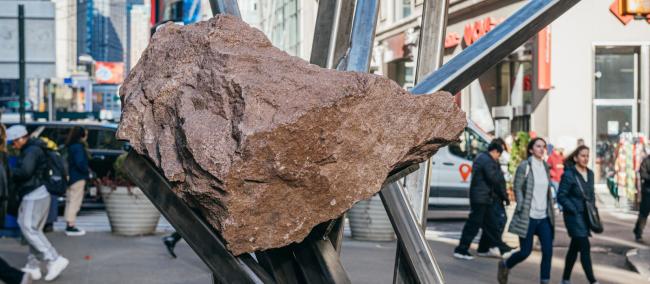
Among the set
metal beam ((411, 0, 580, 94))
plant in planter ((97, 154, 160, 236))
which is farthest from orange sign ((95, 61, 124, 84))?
metal beam ((411, 0, 580, 94))

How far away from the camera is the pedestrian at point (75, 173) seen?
13.4 metres

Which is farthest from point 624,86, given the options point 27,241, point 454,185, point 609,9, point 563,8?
point 563,8

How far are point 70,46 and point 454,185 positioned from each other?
114440 mm

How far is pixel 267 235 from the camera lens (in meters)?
3.96

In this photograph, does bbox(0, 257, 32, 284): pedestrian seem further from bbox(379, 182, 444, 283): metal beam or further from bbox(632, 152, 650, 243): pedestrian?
bbox(632, 152, 650, 243): pedestrian

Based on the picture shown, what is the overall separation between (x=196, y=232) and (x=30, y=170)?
17.9ft

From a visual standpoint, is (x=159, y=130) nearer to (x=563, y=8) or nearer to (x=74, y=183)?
(x=563, y=8)

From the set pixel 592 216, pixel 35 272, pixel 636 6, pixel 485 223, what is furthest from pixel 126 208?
pixel 636 6

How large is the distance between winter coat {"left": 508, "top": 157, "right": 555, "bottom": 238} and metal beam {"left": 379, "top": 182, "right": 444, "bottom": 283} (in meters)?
4.70

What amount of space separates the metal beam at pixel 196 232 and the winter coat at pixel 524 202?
5.52 meters

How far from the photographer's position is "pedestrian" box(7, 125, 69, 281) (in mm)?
9172

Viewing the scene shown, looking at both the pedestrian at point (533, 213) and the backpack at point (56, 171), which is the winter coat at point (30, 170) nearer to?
the backpack at point (56, 171)

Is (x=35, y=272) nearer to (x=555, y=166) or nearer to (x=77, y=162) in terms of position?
(x=77, y=162)

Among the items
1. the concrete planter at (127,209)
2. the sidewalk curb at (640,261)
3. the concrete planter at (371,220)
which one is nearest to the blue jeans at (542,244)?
the sidewalk curb at (640,261)
